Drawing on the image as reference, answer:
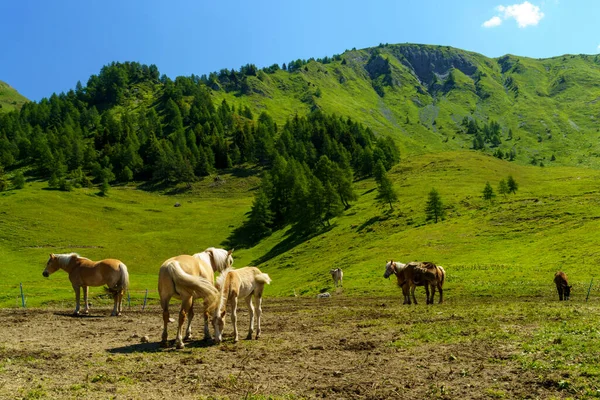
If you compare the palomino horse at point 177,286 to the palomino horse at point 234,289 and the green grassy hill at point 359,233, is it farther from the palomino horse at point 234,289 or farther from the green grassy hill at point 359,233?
the green grassy hill at point 359,233

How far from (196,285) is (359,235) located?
235 feet

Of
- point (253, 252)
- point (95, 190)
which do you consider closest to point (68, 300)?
point (253, 252)

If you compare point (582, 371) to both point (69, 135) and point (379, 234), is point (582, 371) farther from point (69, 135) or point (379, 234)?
point (69, 135)

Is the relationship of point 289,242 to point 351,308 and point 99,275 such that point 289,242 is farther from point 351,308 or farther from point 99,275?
point 99,275

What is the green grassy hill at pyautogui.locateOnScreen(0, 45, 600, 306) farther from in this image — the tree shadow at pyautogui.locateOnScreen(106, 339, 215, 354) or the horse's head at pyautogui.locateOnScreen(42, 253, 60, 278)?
the tree shadow at pyautogui.locateOnScreen(106, 339, 215, 354)

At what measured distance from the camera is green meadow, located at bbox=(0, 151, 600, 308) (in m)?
45.2

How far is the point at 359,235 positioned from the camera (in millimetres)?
83000

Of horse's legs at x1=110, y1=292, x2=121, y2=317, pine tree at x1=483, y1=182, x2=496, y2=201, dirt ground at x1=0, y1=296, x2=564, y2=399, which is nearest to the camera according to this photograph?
dirt ground at x1=0, y1=296, x2=564, y2=399

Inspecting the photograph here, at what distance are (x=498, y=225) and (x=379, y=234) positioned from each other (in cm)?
2193

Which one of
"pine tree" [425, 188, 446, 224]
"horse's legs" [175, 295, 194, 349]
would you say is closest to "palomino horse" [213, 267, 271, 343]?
"horse's legs" [175, 295, 194, 349]

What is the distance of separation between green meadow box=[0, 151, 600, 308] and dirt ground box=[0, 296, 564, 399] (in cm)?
1941

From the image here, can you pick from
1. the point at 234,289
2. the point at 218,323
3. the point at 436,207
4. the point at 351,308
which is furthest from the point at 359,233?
the point at 218,323

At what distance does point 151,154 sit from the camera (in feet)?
603

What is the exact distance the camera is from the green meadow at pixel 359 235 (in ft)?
Answer: 148
